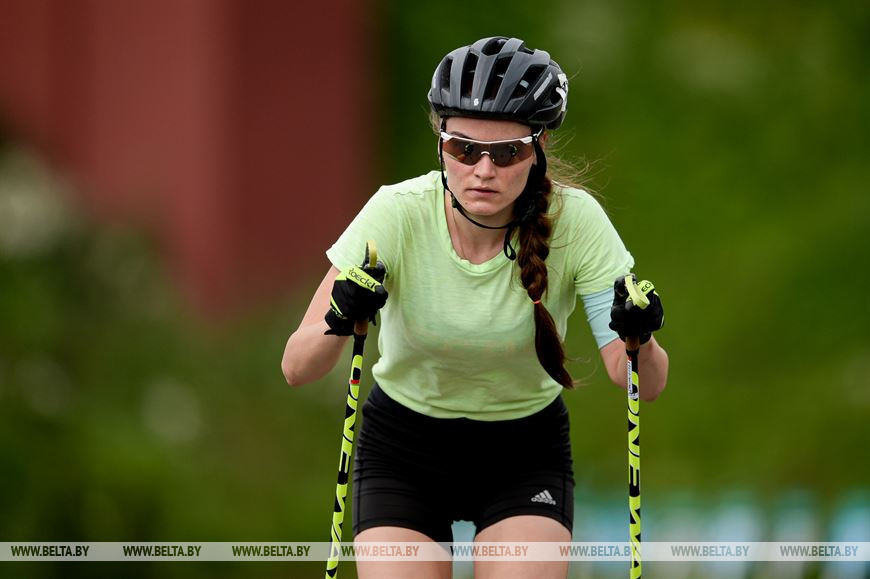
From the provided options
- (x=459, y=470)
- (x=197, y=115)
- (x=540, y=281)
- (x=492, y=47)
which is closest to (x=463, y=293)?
(x=540, y=281)

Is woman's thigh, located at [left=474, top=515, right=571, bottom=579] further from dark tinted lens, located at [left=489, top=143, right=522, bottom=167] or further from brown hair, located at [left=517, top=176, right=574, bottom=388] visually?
dark tinted lens, located at [left=489, top=143, right=522, bottom=167]

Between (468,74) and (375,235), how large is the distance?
60 cm

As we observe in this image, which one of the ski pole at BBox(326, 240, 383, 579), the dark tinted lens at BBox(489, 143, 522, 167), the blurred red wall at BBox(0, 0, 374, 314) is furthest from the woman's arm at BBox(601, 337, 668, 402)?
the blurred red wall at BBox(0, 0, 374, 314)

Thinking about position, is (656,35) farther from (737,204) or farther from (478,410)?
(478,410)

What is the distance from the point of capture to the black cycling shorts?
4.78 m

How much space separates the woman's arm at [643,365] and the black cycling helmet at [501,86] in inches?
29.6

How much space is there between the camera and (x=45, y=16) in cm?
1215

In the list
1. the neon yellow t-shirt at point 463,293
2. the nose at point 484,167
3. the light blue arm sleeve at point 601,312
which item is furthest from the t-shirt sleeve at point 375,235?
the light blue arm sleeve at point 601,312

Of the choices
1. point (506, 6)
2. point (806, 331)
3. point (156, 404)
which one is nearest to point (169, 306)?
point (156, 404)

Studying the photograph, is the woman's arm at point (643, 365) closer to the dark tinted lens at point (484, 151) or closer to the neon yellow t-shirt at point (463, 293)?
the neon yellow t-shirt at point (463, 293)

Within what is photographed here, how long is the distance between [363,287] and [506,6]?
897 centimetres

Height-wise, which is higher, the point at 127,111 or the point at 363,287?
the point at 363,287

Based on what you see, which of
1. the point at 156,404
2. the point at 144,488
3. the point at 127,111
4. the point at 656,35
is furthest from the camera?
the point at 656,35

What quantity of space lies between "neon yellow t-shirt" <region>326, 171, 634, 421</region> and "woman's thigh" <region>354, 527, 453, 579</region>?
41 cm
